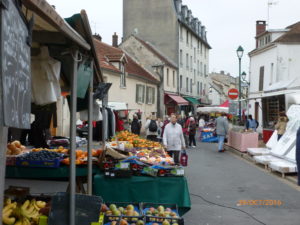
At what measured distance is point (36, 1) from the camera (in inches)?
113

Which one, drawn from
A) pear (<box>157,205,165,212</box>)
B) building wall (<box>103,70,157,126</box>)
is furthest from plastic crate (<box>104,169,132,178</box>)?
building wall (<box>103,70,157,126</box>)

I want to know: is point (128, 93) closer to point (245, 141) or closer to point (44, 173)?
point (245, 141)

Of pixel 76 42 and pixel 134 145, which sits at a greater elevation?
pixel 76 42

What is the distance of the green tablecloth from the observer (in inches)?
244

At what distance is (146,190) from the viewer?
22.0 ft

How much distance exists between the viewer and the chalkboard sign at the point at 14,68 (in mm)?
2402

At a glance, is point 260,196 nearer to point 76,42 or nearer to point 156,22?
point 76,42

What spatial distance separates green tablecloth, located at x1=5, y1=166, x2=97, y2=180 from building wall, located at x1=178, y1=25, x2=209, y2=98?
4179 centimetres

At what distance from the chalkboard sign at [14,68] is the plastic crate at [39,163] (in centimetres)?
337

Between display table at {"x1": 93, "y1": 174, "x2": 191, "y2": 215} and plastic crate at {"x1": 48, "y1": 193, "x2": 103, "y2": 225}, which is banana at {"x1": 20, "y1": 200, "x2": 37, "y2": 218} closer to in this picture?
plastic crate at {"x1": 48, "y1": 193, "x2": 103, "y2": 225}

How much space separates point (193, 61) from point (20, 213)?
51358 millimetres

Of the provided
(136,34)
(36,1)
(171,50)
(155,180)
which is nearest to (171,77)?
(171,50)

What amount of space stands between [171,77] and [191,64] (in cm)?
954
